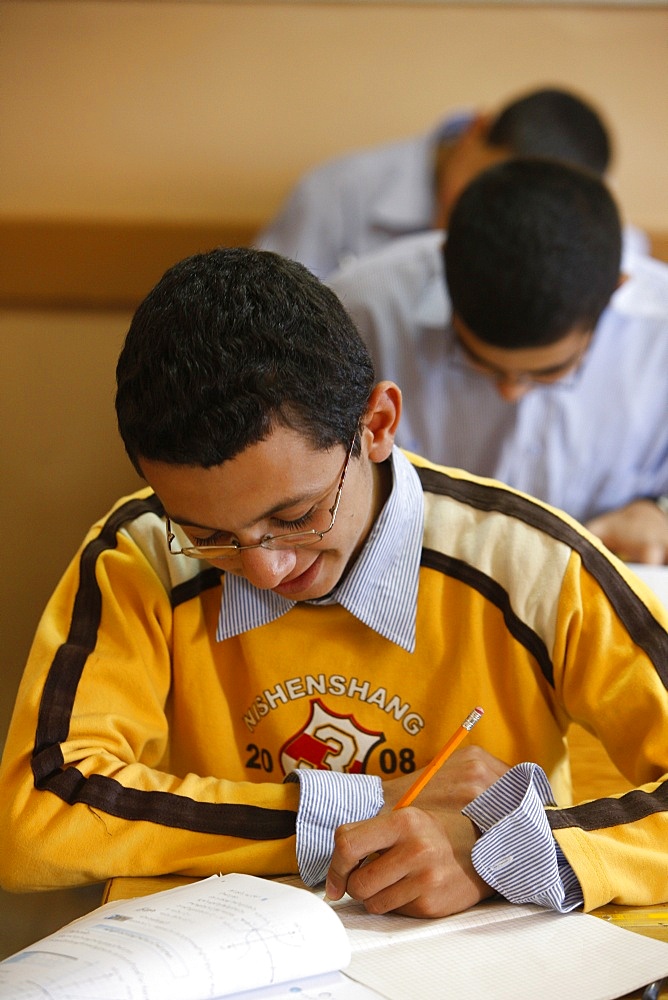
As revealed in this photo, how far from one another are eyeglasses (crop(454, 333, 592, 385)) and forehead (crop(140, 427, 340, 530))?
107cm

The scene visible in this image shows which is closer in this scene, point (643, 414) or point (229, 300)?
point (229, 300)

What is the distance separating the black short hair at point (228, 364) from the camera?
2.91ft

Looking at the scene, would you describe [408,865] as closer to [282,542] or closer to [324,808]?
[324,808]

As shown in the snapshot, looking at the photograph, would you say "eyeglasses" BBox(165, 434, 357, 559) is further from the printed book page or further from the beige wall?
the beige wall

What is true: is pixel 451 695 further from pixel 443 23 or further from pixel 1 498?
pixel 443 23

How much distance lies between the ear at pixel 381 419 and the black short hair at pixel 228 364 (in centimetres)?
6

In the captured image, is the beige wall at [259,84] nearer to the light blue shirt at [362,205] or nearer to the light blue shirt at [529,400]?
the light blue shirt at [362,205]

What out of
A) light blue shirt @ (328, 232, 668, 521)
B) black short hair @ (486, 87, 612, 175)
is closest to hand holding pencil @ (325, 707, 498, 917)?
light blue shirt @ (328, 232, 668, 521)

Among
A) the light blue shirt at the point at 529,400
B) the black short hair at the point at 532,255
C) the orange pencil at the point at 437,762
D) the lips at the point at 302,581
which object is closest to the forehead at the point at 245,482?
the lips at the point at 302,581

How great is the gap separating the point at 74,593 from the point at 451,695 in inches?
15.0

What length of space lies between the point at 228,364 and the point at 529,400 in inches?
59.7

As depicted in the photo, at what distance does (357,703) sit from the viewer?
110 centimetres

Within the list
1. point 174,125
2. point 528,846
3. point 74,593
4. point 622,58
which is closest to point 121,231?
point 174,125

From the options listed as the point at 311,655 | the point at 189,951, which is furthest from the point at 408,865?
the point at 311,655
